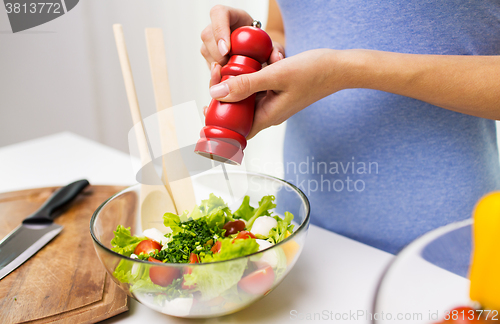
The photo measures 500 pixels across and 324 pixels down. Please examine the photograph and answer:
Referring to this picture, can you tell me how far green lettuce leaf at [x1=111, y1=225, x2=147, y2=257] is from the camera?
62 cm

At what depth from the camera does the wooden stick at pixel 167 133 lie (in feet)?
2.60

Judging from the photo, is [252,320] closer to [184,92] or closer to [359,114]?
[359,114]

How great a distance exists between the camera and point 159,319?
0.57 m

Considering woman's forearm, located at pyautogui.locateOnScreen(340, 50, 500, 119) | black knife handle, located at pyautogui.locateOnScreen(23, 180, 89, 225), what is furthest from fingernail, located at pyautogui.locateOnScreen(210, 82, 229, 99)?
black knife handle, located at pyautogui.locateOnScreen(23, 180, 89, 225)

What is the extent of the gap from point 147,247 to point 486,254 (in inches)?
21.2

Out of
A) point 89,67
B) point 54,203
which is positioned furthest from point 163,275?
point 89,67

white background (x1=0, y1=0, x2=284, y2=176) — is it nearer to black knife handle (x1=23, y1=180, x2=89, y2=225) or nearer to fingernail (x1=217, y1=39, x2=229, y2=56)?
black knife handle (x1=23, y1=180, x2=89, y2=225)

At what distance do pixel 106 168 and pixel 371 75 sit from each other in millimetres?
1046

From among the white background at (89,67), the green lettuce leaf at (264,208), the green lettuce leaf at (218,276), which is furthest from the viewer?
the white background at (89,67)

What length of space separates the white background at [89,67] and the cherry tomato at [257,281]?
188cm

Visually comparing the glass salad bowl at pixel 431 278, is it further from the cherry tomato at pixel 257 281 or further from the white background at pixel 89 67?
the white background at pixel 89 67

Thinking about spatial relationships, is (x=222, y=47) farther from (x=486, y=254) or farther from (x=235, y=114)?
(x=486, y=254)

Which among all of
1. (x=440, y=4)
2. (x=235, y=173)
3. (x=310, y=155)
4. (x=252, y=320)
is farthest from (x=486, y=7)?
(x=252, y=320)

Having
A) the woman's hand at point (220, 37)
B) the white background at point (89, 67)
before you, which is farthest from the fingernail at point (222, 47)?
the white background at point (89, 67)
